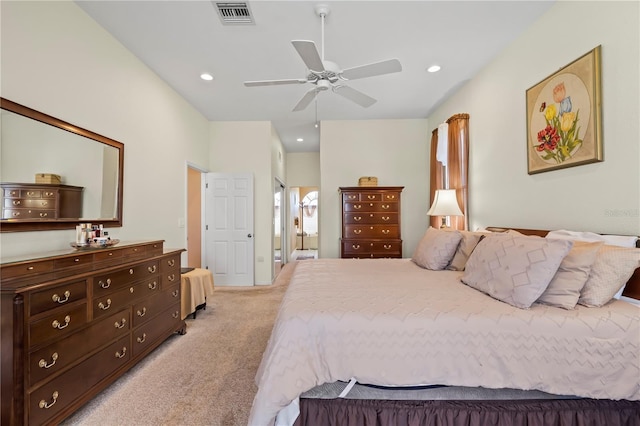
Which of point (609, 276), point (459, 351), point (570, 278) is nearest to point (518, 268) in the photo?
point (570, 278)

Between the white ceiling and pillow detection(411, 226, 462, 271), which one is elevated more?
the white ceiling

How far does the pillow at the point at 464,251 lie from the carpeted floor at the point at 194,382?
195 cm

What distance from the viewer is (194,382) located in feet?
6.38

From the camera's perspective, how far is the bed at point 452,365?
121cm

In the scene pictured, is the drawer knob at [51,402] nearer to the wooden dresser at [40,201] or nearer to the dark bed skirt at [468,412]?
the wooden dresser at [40,201]

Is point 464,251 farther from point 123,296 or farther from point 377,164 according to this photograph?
point 123,296

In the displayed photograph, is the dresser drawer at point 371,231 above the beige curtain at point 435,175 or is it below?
below

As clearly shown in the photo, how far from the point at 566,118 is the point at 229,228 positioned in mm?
4531

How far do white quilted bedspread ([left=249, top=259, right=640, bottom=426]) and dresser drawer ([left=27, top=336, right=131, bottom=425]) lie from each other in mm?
1150

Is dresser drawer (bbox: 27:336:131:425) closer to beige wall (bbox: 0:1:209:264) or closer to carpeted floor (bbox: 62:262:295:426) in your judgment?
carpeted floor (bbox: 62:262:295:426)

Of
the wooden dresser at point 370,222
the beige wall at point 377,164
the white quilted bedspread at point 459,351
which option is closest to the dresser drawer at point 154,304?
the white quilted bedspread at point 459,351

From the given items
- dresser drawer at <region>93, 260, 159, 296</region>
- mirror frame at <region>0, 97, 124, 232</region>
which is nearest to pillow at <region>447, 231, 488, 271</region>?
dresser drawer at <region>93, 260, 159, 296</region>

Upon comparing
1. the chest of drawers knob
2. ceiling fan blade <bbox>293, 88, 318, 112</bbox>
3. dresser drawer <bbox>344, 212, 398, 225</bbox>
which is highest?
ceiling fan blade <bbox>293, 88, 318, 112</bbox>

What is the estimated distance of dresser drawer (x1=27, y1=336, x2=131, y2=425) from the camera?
133 centimetres
